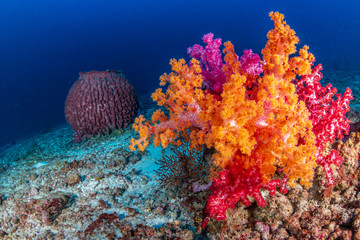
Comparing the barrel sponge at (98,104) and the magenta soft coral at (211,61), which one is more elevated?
the barrel sponge at (98,104)

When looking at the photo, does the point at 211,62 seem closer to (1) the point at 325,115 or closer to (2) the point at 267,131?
(2) the point at 267,131

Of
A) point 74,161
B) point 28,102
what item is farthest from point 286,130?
point 28,102

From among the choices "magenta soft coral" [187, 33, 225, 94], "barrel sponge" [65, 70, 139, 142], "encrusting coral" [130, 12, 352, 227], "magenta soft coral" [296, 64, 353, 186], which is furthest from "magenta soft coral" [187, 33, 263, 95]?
"barrel sponge" [65, 70, 139, 142]

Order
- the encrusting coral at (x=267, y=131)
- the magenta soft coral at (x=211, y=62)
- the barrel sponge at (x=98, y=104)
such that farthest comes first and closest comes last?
the barrel sponge at (x=98, y=104) < the magenta soft coral at (x=211, y=62) < the encrusting coral at (x=267, y=131)

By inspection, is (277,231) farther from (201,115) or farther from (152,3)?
(152,3)

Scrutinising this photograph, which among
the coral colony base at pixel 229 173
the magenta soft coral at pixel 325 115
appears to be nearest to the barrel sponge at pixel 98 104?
the coral colony base at pixel 229 173

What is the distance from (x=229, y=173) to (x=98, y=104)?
455cm

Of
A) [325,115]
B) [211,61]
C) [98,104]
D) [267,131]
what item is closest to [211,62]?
[211,61]

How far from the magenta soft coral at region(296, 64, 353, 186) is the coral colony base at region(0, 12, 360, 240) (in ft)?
0.04

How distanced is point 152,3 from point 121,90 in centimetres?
8353

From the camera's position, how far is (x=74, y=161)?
169 inches

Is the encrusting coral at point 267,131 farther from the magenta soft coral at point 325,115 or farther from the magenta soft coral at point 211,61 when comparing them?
the magenta soft coral at point 211,61

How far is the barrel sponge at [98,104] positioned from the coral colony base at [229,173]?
6.85ft

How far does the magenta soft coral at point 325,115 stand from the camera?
2295 mm
